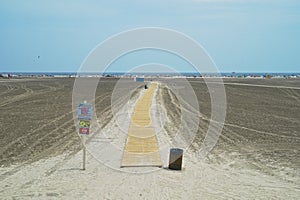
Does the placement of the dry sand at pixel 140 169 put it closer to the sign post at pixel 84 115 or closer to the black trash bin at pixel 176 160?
the black trash bin at pixel 176 160

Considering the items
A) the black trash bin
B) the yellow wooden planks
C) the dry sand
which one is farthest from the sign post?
the black trash bin

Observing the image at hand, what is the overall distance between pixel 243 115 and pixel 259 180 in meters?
13.5

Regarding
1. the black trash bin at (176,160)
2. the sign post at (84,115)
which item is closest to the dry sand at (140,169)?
the black trash bin at (176,160)

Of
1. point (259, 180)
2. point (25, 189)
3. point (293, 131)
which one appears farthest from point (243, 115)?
point (25, 189)

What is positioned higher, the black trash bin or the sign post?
the sign post

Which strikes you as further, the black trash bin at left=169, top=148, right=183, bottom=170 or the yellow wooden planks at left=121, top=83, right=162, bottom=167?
the yellow wooden planks at left=121, top=83, right=162, bottom=167

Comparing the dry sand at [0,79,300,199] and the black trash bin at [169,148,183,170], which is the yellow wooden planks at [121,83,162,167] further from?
the black trash bin at [169,148,183,170]

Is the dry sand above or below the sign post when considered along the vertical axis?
below

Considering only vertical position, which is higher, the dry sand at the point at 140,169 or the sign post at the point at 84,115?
the sign post at the point at 84,115

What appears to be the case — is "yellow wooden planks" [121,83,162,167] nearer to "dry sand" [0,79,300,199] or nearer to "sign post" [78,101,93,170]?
"dry sand" [0,79,300,199]

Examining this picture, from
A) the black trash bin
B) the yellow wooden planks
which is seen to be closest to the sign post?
the yellow wooden planks

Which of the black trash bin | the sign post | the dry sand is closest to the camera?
the dry sand

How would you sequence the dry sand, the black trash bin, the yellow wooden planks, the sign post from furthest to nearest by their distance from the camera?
the yellow wooden planks < the black trash bin < the sign post < the dry sand

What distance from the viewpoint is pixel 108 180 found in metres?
8.94
